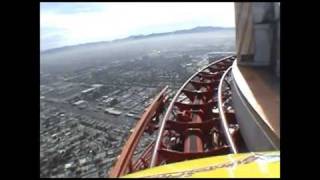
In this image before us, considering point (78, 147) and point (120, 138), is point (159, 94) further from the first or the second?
point (78, 147)

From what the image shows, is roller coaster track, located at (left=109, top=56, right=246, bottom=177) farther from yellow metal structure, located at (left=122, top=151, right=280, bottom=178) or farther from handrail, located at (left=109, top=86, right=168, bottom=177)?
yellow metal structure, located at (left=122, top=151, right=280, bottom=178)

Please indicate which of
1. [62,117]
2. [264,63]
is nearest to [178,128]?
[264,63]

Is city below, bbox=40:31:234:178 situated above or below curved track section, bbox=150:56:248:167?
above

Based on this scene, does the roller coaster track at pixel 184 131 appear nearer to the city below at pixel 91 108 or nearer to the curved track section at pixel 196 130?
the curved track section at pixel 196 130

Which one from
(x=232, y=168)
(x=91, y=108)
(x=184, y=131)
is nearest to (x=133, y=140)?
(x=91, y=108)

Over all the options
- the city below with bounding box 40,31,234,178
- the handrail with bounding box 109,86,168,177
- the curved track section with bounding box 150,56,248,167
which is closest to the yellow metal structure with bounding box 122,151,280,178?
the city below with bounding box 40,31,234,178

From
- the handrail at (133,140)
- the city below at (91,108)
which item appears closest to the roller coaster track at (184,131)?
the handrail at (133,140)
